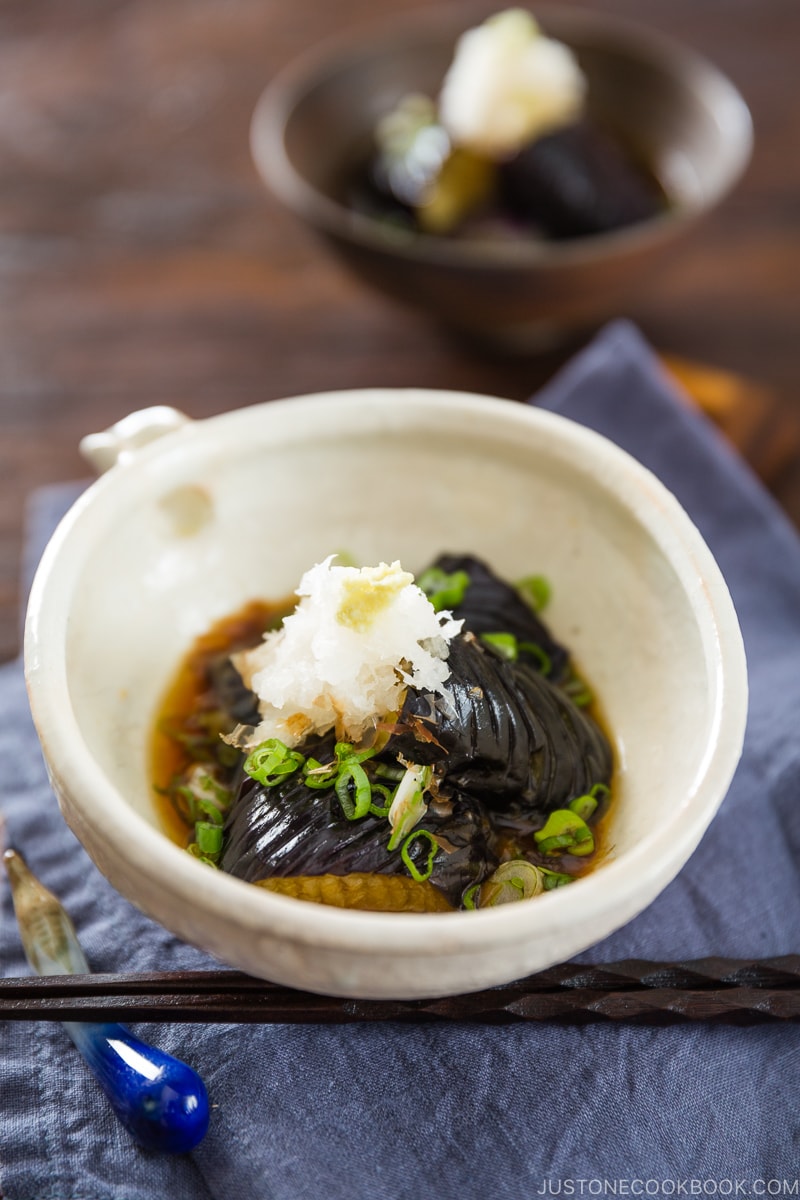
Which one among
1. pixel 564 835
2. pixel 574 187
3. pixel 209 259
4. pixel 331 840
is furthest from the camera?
pixel 209 259

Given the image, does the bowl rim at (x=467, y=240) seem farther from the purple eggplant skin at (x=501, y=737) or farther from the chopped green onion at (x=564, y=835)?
the chopped green onion at (x=564, y=835)

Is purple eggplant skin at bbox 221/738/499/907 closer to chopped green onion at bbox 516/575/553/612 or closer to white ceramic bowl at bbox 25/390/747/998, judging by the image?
white ceramic bowl at bbox 25/390/747/998

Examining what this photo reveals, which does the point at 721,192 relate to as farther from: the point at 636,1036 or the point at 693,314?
the point at 636,1036

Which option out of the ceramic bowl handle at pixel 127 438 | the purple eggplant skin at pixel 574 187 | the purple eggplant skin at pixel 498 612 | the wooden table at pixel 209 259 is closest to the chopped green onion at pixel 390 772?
the purple eggplant skin at pixel 498 612

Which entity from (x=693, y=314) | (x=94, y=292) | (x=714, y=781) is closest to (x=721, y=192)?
(x=693, y=314)

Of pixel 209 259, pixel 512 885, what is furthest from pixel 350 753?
pixel 209 259

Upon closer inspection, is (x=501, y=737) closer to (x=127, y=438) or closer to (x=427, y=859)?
(x=427, y=859)

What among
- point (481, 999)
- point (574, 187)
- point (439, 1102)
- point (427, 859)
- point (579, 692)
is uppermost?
point (574, 187)
